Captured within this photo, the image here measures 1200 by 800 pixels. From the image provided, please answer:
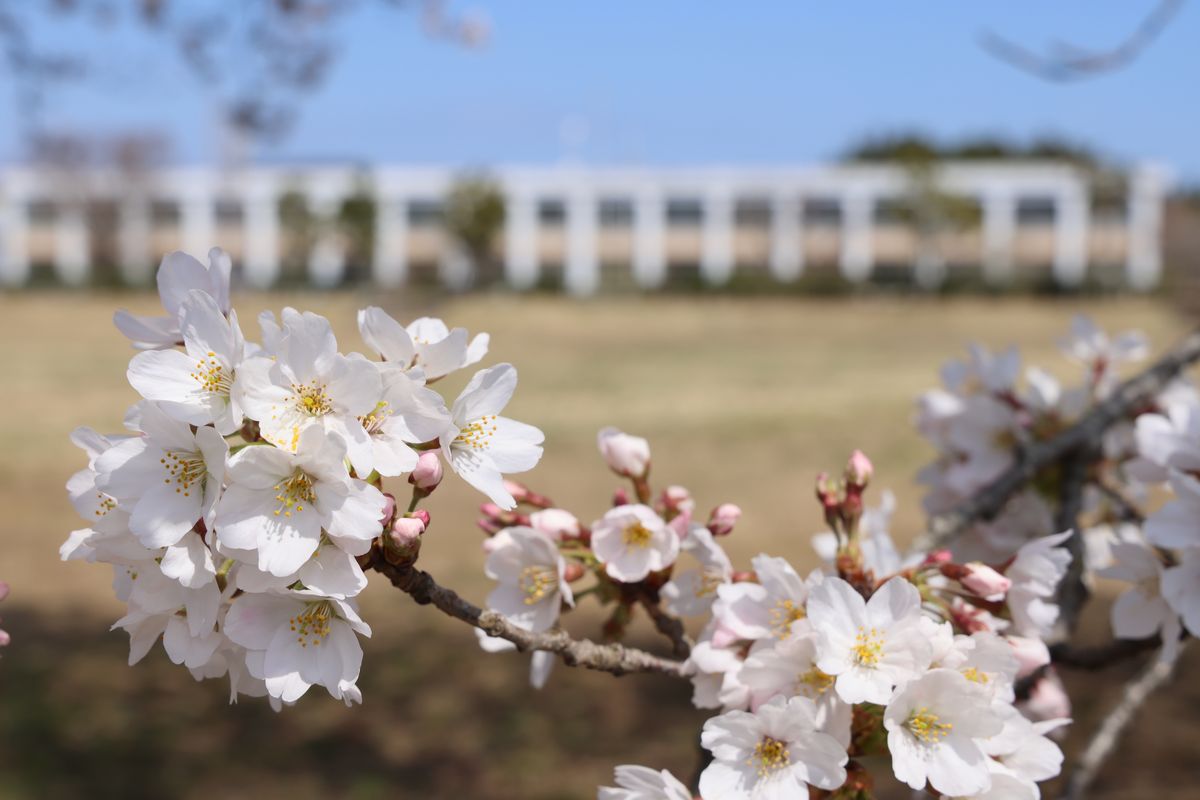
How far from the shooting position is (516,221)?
57406mm

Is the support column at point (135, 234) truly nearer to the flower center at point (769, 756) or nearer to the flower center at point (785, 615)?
the flower center at point (785, 615)

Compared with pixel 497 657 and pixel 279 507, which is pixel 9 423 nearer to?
pixel 497 657

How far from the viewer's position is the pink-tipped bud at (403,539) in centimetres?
108

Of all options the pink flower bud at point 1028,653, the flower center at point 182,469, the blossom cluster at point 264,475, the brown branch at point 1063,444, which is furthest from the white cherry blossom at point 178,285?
the brown branch at point 1063,444

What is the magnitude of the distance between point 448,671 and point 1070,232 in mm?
55472

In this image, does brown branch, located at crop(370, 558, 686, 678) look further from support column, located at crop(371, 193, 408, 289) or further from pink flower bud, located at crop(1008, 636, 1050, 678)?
support column, located at crop(371, 193, 408, 289)

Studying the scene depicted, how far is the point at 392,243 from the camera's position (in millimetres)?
57625

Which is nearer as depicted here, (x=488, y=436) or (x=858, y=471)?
(x=488, y=436)

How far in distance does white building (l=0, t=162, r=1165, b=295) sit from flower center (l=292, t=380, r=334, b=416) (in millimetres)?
51804

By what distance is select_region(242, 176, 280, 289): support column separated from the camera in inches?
2251

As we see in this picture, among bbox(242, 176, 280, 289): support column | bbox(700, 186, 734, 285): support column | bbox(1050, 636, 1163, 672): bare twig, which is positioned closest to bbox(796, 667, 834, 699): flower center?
bbox(1050, 636, 1163, 672): bare twig

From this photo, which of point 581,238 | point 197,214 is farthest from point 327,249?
point 581,238

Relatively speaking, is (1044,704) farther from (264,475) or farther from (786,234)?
(786,234)

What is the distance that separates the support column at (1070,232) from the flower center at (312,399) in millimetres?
58415
